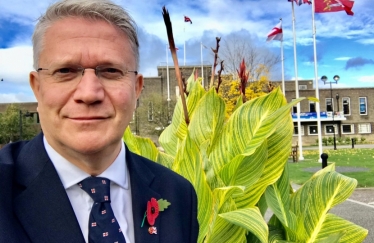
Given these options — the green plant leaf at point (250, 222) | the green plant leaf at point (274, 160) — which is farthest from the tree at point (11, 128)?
the green plant leaf at point (250, 222)

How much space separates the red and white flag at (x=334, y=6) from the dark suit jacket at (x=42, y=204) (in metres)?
14.2

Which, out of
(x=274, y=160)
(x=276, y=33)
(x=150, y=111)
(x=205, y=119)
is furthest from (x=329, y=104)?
(x=205, y=119)

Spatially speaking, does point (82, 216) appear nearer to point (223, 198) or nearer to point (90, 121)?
point (90, 121)

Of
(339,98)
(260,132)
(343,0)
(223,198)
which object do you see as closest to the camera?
(223,198)

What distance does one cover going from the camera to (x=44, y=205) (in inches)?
44.1

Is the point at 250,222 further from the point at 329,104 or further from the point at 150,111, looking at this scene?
the point at 329,104

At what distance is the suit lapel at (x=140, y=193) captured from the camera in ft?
4.06

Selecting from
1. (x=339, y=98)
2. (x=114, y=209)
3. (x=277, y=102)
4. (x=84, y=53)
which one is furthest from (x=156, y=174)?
(x=339, y=98)

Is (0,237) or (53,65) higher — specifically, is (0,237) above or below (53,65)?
below

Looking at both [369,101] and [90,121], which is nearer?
[90,121]

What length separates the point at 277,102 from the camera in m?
1.97

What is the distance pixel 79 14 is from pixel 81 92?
23 centimetres

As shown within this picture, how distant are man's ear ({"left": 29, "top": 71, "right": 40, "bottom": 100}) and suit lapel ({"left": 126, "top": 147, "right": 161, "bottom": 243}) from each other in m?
0.39

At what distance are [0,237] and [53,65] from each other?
48cm
